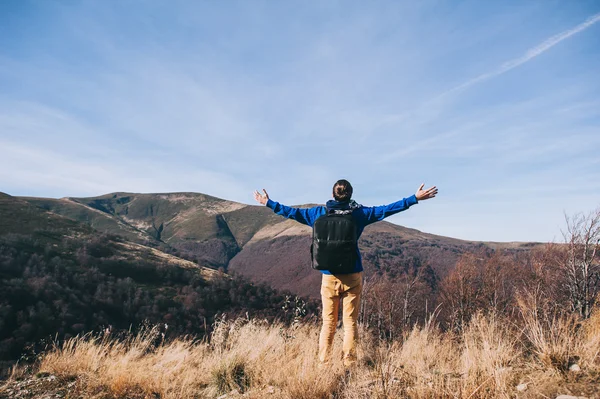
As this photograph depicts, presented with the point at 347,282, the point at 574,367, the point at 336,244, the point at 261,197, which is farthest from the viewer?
the point at 261,197

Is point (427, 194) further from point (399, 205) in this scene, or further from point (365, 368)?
point (365, 368)

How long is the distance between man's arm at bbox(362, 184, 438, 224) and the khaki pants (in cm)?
82

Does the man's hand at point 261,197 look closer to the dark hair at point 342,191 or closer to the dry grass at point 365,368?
the dark hair at point 342,191

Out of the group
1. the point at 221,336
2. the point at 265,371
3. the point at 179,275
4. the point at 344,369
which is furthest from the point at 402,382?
the point at 179,275

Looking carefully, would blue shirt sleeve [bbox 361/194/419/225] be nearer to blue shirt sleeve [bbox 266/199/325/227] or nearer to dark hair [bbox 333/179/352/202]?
dark hair [bbox 333/179/352/202]

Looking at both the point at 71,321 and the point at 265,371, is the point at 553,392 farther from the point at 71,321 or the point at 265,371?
the point at 71,321

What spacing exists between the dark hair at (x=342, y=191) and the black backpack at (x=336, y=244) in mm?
324

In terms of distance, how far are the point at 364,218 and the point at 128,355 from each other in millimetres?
4010

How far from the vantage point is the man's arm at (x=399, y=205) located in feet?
14.7

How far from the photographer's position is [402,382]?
3.21 meters

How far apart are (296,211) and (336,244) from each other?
3.64ft

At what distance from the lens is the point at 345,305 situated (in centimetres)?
443

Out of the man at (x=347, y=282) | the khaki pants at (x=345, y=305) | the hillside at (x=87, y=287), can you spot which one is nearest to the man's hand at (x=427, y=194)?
the man at (x=347, y=282)

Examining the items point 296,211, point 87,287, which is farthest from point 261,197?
point 87,287
